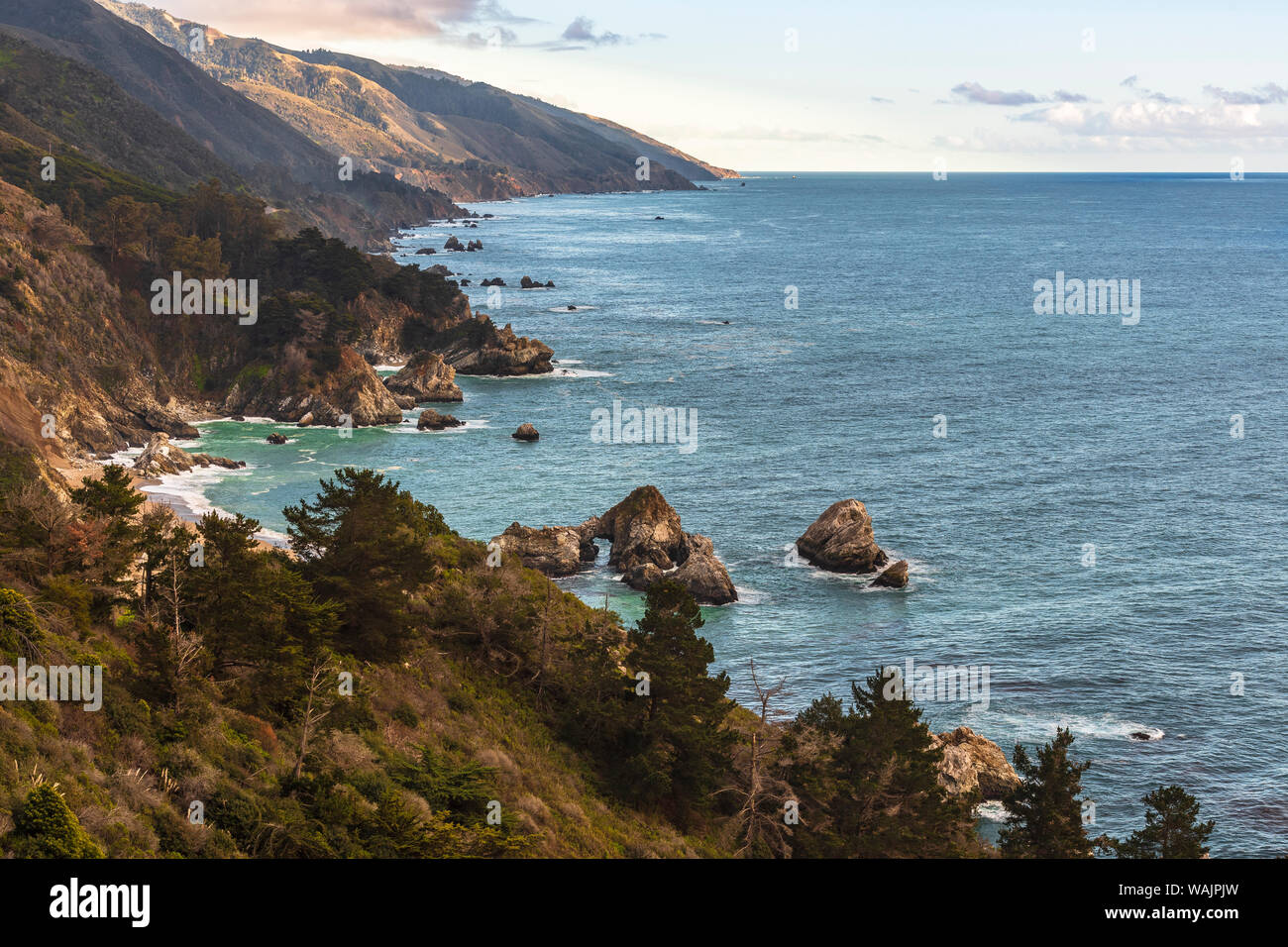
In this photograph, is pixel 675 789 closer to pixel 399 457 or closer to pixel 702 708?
pixel 702 708

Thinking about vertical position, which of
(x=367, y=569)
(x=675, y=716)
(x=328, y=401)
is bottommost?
(x=675, y=716)

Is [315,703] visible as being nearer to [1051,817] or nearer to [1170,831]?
[1051,817]

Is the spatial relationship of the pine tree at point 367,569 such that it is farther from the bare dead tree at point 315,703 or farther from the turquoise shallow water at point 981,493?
the turquoise shallow water at point 981,493

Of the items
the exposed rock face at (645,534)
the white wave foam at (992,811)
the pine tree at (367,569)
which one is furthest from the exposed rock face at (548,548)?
the white wave foam at (992,811)

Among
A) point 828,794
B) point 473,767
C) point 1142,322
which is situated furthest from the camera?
point 1142,322

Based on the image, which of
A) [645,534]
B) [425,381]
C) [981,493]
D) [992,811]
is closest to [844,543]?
[645,534]

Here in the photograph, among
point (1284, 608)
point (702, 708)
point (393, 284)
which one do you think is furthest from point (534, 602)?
point (393, 284)
